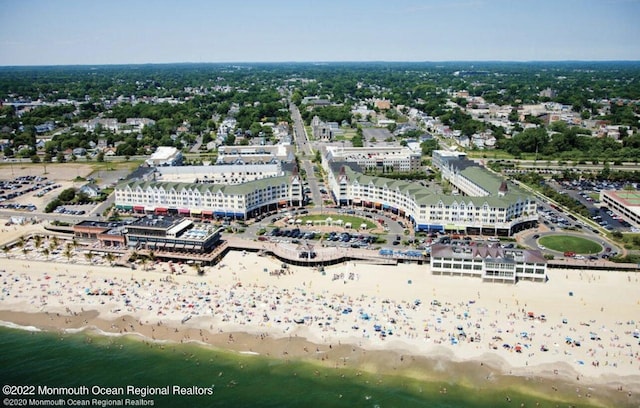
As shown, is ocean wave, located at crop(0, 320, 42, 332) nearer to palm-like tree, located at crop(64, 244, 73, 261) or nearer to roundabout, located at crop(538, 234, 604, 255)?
palm-like tree, located at crop(64, 244, 73, 261)

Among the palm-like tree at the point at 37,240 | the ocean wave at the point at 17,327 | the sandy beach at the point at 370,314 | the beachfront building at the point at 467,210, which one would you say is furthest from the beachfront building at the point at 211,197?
the ocean wave at the point at 17,327

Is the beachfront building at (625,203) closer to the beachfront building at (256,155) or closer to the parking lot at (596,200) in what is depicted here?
the parking lot at (596,200)

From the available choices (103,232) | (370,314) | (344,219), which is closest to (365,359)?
(370,314)

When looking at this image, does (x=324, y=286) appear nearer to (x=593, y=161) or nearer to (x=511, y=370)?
(x=511, y=370)

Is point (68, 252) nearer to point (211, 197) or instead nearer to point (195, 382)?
point (211, 197)

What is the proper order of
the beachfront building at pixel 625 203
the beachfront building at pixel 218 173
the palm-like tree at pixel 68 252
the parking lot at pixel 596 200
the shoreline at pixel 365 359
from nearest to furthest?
1. the shoreline at pixel 365 359
2. the palm-like tree at pixel 68 252
3. the parking lot at pixel 596 200
4. the beachfront building at pixel 625 203
5. the beachfront building at pixel 218 173

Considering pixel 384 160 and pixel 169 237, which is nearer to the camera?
pixel 169 237
